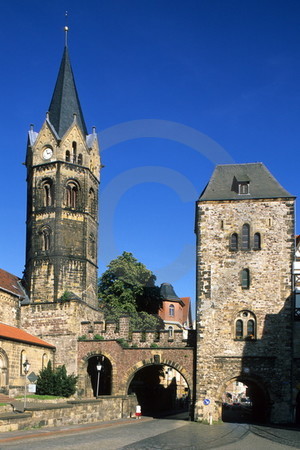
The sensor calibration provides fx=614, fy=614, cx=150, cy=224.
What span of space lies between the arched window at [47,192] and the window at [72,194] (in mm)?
1459

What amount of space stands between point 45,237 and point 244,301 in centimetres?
1792

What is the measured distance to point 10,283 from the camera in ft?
158

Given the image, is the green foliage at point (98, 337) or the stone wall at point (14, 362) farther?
the green foliage at point (98, 337)

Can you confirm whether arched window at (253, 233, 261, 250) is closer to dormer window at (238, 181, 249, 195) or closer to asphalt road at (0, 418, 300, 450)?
dormer window at (238, 181, 249, 195)

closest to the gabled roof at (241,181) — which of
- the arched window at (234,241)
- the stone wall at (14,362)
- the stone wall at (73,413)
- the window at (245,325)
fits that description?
the arched window at (234,241)

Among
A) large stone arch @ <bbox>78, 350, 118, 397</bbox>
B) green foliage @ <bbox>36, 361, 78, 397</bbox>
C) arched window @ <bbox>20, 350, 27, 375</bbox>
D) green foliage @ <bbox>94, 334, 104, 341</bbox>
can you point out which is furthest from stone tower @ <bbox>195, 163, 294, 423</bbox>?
arched window @ <bbox>20, 350, 27, 375</bbox>

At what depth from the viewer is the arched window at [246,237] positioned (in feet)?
134

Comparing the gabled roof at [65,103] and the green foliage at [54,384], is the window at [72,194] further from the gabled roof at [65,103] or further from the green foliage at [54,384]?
the green foliage at [54,384]

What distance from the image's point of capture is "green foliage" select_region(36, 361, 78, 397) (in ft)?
132

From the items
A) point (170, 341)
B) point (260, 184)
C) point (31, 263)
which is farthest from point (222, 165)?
point (31, 263)

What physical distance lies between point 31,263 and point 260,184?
19.4m

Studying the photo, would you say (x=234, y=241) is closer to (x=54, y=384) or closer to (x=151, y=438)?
(x=54, y=384)

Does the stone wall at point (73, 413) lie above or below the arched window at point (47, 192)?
below

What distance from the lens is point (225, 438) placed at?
2786 cm
